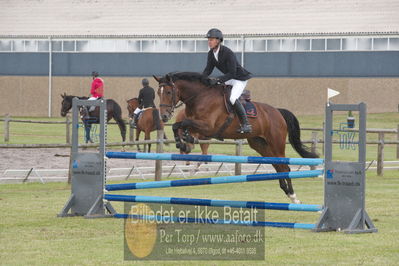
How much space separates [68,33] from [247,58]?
11.1 meters

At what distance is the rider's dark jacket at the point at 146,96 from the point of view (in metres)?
26.2

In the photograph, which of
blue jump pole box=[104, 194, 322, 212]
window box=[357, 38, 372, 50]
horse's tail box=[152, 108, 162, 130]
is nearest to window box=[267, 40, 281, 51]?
window box=[357, 38, 372, 50]

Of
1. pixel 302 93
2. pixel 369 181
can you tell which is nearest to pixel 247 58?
pixel 302 93

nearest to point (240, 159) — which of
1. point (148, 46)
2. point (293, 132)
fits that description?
point (293, 132)

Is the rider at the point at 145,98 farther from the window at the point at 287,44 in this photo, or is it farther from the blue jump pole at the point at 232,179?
the window at the point at 287,44

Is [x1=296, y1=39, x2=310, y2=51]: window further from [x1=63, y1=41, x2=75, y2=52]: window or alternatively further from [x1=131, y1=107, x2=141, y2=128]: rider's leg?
[x1=131, y1=107, x2=141, y2=128]: rider's leg

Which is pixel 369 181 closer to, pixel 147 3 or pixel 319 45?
pixel 319 45

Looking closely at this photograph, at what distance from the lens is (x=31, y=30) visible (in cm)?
5400

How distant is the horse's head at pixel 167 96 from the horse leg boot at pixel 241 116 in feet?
3.24

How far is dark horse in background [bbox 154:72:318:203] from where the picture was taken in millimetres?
12484

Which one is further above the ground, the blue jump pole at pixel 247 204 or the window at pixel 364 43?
the window at pixel 364 43

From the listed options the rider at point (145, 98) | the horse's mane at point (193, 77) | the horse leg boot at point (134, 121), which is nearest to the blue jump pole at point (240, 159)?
the horse's mane at point (193, 77)

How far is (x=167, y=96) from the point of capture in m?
12.4

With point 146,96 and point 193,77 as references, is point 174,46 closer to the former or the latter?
point 146,96
